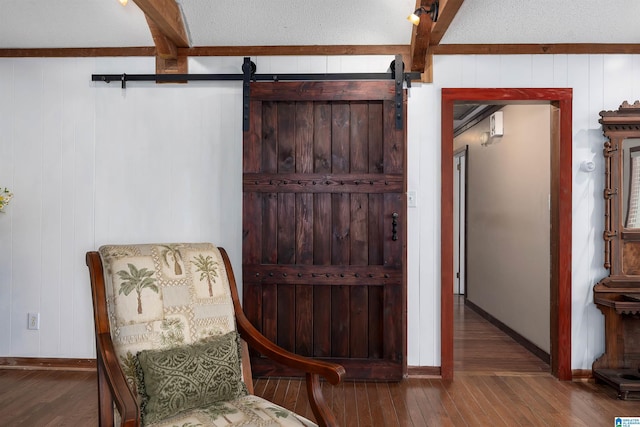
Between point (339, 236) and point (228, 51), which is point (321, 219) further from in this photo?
point (228, 51)

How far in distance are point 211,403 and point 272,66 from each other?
233cm

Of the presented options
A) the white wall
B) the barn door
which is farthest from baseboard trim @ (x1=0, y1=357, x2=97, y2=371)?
the barn door

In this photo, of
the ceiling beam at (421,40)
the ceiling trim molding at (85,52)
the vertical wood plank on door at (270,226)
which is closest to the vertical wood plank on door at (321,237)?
the vertical wood plank on door at (270,226)

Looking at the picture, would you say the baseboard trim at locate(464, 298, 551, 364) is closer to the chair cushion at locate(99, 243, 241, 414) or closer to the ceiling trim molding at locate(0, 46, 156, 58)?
the chair cushion at locate(99, 243, 241, 414)

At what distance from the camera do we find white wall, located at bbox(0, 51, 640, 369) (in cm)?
309

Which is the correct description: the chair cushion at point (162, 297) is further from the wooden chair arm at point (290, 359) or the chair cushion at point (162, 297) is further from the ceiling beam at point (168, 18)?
the ceiling beam at point (168, 18)

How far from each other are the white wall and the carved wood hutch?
0.08 metres

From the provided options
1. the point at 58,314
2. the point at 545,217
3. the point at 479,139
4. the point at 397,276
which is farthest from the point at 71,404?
the point at 479,139

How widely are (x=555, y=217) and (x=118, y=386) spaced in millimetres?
2918

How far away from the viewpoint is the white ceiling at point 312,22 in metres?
2.78

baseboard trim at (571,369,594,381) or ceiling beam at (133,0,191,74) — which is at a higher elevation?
ceiling beam at (133,0,191,74)

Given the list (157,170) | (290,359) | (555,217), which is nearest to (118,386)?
(290,359)

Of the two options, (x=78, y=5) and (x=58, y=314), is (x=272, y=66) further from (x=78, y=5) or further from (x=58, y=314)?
(x=58, y=314)

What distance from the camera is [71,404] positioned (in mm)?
2600
